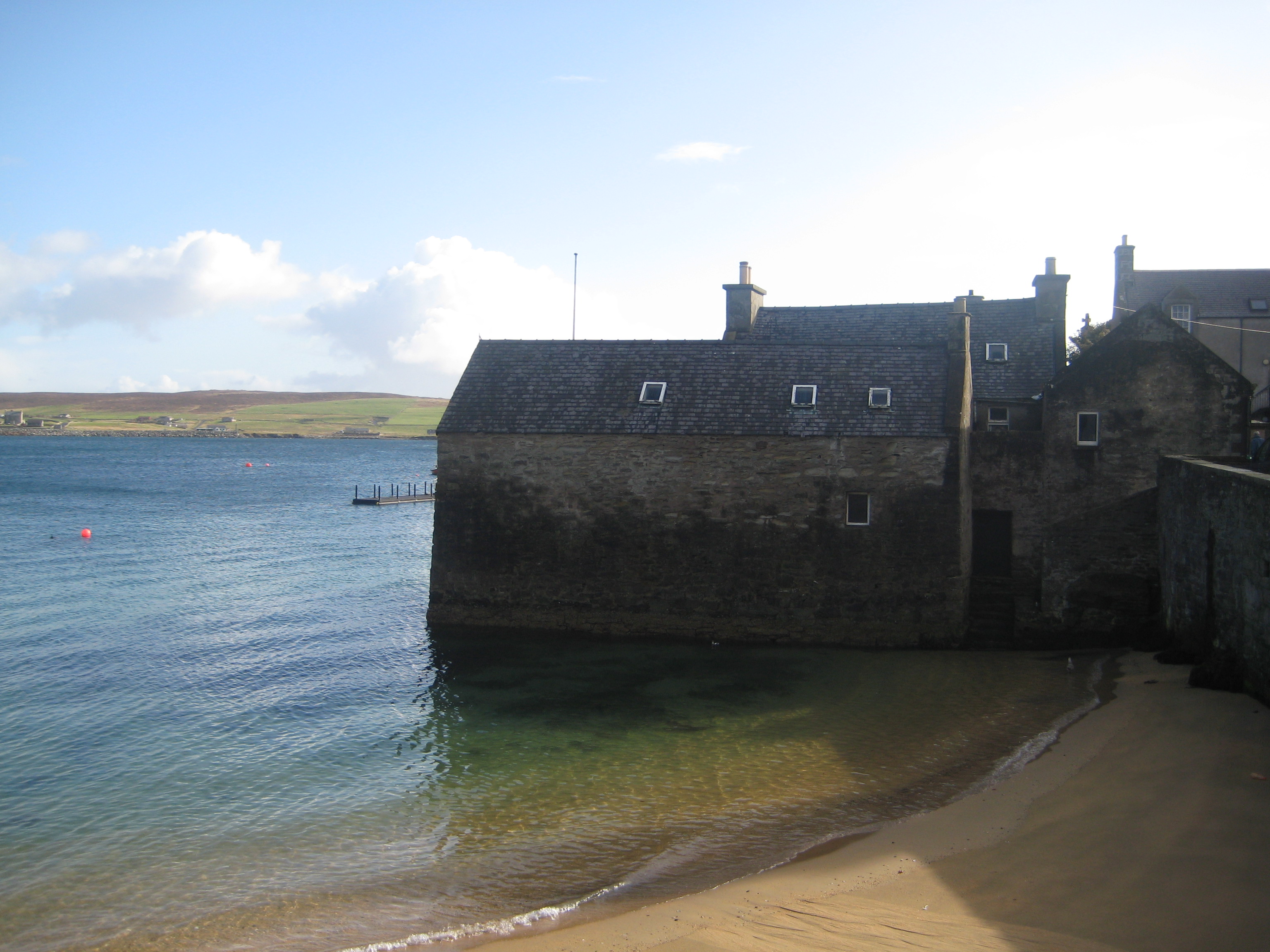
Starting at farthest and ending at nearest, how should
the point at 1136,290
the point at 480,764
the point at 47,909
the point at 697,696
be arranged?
the point at 1136,290
the point at 697,696
the point at 480,764
the point at 47,909

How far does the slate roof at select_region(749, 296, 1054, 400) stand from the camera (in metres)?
27.6

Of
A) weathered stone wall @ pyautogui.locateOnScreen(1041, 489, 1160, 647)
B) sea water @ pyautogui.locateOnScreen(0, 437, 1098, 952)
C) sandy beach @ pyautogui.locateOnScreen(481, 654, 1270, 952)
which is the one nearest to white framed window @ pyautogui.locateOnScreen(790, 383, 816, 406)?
sea water @ pyautogui.locateOnScreen(0, 437, 1098, 952)

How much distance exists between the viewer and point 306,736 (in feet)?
Answer: 55.0

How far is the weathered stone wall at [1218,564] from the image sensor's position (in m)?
13.8

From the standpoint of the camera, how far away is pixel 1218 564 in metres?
15.9

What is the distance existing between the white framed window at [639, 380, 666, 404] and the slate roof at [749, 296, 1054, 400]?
6.44 metres

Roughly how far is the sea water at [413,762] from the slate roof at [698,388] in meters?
5.48

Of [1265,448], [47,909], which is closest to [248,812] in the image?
[47,909]

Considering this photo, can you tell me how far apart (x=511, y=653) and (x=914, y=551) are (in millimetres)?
9980

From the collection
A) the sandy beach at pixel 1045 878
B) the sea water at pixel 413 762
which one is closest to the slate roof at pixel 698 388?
the sea water at pixel 413 762

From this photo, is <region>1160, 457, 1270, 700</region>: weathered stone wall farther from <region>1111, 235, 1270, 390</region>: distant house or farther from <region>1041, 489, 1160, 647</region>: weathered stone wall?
<region>1111, 235, 1270, 390</region>: distant house

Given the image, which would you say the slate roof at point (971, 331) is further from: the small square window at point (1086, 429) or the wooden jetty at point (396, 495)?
the wooden jetty at point (396, 495)

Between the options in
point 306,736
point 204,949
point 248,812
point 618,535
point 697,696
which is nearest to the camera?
point 204,949

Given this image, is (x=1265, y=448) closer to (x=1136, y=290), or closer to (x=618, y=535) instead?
(x=618, y=535)
